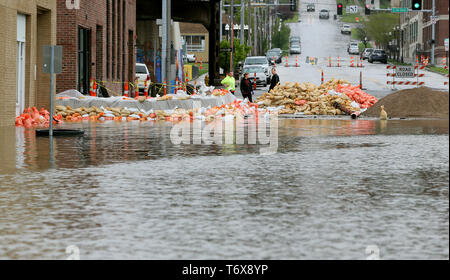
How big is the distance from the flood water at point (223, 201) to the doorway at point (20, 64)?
933cm

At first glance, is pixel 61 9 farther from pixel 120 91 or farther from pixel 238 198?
pixel 238 198

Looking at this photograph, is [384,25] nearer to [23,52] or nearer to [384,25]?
[384,25]

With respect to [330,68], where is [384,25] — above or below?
above

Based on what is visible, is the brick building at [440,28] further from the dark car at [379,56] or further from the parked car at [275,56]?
the parked car at [275,56]

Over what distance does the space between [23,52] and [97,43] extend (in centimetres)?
1172

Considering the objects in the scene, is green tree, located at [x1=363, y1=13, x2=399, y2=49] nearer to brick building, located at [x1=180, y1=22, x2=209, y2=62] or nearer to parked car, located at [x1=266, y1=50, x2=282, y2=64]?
brick building, located at [x1=180, y1=22, x2=209, y2=62]

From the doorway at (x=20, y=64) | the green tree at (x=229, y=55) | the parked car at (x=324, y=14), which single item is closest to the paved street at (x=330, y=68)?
the green tree at (x=229, y=55)

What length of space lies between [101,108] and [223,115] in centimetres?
482

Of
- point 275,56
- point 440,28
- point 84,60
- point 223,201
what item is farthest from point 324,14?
point 223,201

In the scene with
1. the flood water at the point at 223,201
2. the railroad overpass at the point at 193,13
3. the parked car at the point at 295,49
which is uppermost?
the parked car at the point at 295,49

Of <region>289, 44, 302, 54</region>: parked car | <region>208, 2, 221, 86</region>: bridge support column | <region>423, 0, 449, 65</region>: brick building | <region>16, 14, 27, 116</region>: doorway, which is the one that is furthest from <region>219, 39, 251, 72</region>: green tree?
<region>16, 14, 27, 116</region>: doorway

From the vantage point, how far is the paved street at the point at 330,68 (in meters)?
65.6

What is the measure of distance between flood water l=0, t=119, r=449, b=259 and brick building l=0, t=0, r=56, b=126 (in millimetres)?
7306

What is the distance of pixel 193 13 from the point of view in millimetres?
56781
